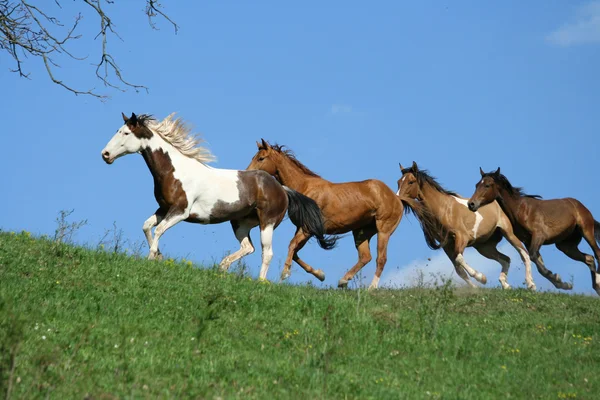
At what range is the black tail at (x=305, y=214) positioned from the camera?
1650 cm

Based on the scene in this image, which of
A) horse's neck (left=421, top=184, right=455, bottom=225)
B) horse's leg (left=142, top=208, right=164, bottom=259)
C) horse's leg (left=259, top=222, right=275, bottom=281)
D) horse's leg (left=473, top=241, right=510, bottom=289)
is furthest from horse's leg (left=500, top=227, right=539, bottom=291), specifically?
horse's leg (left=142, top=208, right=164, bottom=259)

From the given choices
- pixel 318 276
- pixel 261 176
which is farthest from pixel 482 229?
pixel 261 176

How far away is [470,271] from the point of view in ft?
59.7

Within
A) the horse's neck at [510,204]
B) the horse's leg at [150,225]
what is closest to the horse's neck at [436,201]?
the horse's neck at [510,204]

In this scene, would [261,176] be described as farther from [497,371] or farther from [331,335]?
[497,371]

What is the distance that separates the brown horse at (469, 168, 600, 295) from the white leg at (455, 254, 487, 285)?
3.73ft

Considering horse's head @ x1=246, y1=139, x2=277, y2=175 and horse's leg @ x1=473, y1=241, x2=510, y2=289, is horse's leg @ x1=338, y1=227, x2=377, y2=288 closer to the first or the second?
horse's head @ x1=246, y1=139, x2=277, y2=175

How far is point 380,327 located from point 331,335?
41.2 inches

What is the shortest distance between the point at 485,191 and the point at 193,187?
6.90 metres

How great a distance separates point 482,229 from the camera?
19172 mm

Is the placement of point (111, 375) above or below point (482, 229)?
below

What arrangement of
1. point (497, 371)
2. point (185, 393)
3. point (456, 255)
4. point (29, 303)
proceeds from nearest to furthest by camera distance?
Result: point (185, 393) → point (497, 371) → point (29, 303) → point (456, 255)

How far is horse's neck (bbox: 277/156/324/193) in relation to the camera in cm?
1758

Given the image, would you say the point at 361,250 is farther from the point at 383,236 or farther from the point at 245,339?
the point at 245,339
